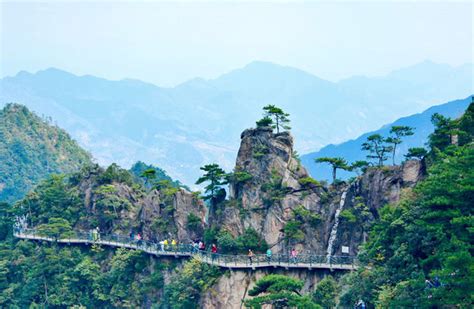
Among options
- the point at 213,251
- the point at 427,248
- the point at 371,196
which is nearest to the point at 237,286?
the point at 213,251

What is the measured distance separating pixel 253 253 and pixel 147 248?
7481 mm

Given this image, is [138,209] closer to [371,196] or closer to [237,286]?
[237,286]

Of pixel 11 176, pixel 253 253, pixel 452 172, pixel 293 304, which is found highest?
pixel 11 176

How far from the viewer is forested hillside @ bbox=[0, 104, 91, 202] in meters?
89.8

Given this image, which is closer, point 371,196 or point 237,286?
point 371,196

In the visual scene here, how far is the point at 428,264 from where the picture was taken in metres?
27.5

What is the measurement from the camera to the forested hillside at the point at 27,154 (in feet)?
294

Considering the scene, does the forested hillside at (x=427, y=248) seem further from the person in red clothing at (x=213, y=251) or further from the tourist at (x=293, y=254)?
the person in red clothing at (x=213, y=251)

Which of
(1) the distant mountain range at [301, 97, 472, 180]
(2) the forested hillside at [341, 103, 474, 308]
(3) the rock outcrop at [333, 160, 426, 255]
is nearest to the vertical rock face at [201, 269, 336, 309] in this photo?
(3) the rock outcrop at [333, 160, 426, 255]

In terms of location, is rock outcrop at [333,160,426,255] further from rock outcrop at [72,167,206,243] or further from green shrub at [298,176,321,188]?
rock outcrop at [72,167,206,243]

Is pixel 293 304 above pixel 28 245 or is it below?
below

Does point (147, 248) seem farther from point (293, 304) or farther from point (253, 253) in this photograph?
point (293, 304)

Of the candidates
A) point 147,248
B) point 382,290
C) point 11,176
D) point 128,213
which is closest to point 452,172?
point 382,290

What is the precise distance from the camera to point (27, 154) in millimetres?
90500
